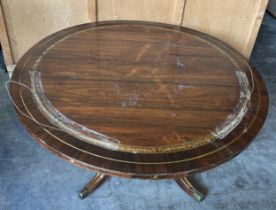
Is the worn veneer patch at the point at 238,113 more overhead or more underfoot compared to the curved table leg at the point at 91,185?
more overhead

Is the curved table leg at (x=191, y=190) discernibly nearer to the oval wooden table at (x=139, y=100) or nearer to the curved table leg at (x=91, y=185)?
the oval wooden table at (x=139, y=100)

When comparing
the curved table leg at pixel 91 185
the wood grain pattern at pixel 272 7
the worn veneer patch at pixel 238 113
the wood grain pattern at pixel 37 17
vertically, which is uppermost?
the worn veneer patch at pixel 238 113

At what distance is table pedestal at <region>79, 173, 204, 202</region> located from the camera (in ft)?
5.73

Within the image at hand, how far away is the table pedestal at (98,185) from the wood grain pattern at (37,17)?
43.9 inches

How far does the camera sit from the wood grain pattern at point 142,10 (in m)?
2.10

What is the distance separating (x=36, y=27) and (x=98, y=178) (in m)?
1.19

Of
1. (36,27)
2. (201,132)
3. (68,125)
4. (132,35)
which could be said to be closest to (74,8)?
(36,27)

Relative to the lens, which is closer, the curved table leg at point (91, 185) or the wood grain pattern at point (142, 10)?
the curved table leg at point (91, 185)

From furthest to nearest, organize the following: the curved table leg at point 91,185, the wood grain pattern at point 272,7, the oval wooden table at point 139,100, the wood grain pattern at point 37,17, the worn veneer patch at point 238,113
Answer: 1. the wood grain pattern at point 272,7
2. the wood grain pattern at point 37,17
3. the curved table leg at point 91,185
4. the worn veneer patch at point 238,113
5. the oval wooden table at point 139,100

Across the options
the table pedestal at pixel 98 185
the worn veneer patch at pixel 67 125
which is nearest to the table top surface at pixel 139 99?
the worn veneer patch at pixel 67 125

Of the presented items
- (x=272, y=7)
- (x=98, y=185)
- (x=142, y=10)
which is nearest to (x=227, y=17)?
(x=142, y=10)

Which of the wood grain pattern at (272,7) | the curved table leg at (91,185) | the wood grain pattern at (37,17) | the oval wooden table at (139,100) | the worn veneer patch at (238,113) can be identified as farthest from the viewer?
the wood grain pattern at (272,7)

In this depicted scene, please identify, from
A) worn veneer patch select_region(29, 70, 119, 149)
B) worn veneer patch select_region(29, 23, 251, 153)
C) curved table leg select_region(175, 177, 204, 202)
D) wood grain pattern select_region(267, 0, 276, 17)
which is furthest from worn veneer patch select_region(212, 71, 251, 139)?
wood grain pattern select_region(267, 0, 276, 17)

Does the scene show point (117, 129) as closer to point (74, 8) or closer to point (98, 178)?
point (98, 178)
